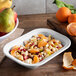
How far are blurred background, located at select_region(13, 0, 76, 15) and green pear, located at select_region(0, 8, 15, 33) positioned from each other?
42 cm

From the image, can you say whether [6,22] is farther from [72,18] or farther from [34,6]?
[34,6]

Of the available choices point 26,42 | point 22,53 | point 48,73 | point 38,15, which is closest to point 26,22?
point 38,15

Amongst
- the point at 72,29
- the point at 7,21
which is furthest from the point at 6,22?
the point at 72,29

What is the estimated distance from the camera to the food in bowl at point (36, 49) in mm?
847

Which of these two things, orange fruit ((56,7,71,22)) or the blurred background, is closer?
orange fruit ((56,7,71,22))

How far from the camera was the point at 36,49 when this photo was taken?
2.95 ft

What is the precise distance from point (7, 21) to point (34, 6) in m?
0.50

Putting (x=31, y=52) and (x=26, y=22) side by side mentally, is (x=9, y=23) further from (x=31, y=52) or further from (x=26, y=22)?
(x=26, y=22)

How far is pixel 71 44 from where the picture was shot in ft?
3.17

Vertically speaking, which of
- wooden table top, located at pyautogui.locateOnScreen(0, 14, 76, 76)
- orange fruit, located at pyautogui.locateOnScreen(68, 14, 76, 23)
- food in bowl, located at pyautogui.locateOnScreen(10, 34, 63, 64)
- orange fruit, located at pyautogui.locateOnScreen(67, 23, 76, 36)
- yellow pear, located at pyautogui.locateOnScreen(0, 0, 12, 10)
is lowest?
wooden table top, located at pyautogui.locateOnScreen(0, 14, 76, 76)

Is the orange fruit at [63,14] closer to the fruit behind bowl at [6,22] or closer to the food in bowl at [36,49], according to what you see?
the food in bowl at [36,49]

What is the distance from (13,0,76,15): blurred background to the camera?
135 cm

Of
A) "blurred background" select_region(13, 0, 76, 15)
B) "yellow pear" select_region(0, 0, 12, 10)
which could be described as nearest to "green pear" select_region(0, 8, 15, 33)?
"yellow pear" select_region(0, 0, 12, 10)

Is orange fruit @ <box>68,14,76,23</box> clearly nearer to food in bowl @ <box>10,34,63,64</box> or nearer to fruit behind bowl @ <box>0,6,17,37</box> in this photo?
food in bowl @ <box>10,34,63,64</box>
